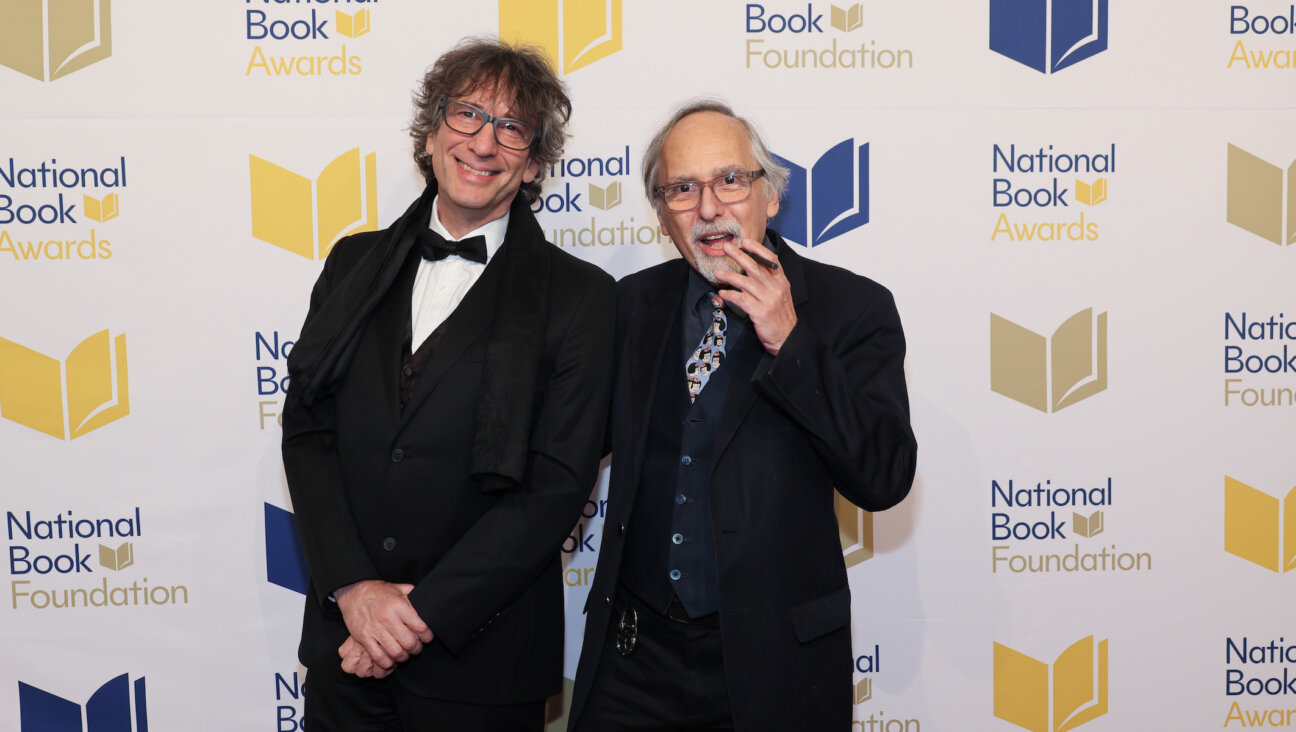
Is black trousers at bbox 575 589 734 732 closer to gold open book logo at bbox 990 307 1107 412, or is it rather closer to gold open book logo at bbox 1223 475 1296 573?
gold open book logo at bbox 990 307 1107 412

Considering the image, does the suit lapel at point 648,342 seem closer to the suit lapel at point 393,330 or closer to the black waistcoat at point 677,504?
the black waistcoat at point 677,504

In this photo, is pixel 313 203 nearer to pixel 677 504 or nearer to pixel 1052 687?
pixel 677 504

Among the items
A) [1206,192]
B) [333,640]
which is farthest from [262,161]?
[1206,192]

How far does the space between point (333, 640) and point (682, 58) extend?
1.82 metres

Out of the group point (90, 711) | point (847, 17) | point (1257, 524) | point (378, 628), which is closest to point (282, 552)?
point (90, 711)

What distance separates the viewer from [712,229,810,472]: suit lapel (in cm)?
193

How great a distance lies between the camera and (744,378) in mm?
1977

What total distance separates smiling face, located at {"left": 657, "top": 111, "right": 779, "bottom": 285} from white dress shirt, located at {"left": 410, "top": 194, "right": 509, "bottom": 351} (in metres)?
0.41

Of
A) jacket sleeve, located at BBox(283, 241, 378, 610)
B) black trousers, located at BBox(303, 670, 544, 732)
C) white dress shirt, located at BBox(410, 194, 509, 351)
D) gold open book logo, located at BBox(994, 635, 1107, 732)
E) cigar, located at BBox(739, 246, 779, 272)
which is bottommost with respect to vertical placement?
gold open book logo, located at BBox(994, 635, 1107, 732)

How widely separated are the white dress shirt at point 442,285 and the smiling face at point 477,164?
2.6 inches

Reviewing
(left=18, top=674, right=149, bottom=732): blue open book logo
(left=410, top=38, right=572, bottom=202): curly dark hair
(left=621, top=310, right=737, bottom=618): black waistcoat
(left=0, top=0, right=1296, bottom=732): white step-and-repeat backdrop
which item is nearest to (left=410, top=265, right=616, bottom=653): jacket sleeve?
(left=621, top=310, right=737, bottom=618): black waistcoat

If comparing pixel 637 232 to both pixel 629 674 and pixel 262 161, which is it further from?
pixel 629 674

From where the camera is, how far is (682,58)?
2906 mm

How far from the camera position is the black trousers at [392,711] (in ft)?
6.77
